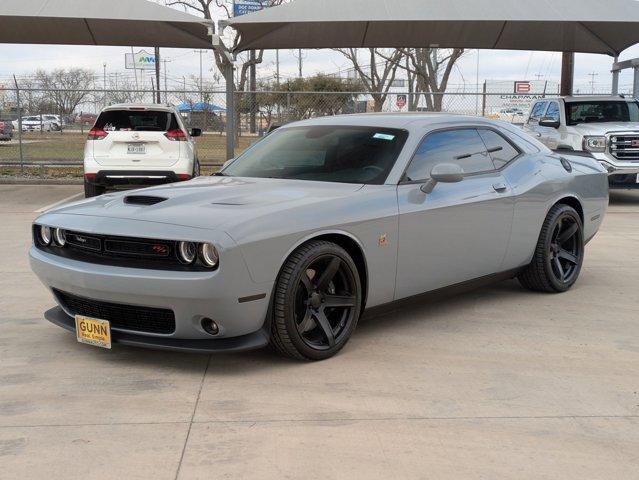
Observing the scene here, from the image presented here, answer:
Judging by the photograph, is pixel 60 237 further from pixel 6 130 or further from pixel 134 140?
pixel 6 130

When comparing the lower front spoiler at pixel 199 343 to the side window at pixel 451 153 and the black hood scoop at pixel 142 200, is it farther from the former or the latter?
the side window at pixel 451 153

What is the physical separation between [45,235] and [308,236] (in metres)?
1.70

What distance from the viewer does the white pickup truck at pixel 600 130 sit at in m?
12.8

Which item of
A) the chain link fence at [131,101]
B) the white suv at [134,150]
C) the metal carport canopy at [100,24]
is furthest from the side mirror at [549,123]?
the metal carport canopy at [100,24]

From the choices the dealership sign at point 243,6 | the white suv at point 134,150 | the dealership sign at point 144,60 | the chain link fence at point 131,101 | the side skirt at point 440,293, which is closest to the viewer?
the side skirt at point 440,293

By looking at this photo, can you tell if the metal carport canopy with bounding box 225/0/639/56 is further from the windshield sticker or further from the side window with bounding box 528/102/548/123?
the windshield sticker

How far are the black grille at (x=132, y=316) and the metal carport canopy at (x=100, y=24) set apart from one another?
10.8 m

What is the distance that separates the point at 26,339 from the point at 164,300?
1530mm

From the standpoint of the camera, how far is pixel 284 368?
4469 millimetres

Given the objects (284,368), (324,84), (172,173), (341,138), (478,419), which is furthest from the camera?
(324,84)

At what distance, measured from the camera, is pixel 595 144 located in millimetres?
12922

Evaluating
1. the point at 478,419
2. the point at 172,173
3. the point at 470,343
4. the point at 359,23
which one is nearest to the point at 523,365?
the point at 470,343

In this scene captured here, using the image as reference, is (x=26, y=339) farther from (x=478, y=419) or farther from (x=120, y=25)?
(x=120, y=25)

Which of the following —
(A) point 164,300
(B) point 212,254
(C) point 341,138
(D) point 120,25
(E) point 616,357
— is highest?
(D) point 120,25
